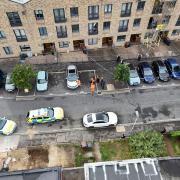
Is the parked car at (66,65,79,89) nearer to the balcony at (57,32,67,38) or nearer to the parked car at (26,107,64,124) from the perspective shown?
the balcony at (57,32,67,38)

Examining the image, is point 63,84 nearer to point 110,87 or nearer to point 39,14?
point 110,87

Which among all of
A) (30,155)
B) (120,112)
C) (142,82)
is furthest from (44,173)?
(142,82)

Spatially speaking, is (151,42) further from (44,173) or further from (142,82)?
(44,173)

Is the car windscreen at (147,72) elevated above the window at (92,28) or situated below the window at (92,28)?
below

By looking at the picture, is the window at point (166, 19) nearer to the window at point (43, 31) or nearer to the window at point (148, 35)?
the window at point (148, 35)

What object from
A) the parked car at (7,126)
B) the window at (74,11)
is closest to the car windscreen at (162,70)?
the window at (74,11)

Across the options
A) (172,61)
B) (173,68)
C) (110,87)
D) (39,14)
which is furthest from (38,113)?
(172,61)
